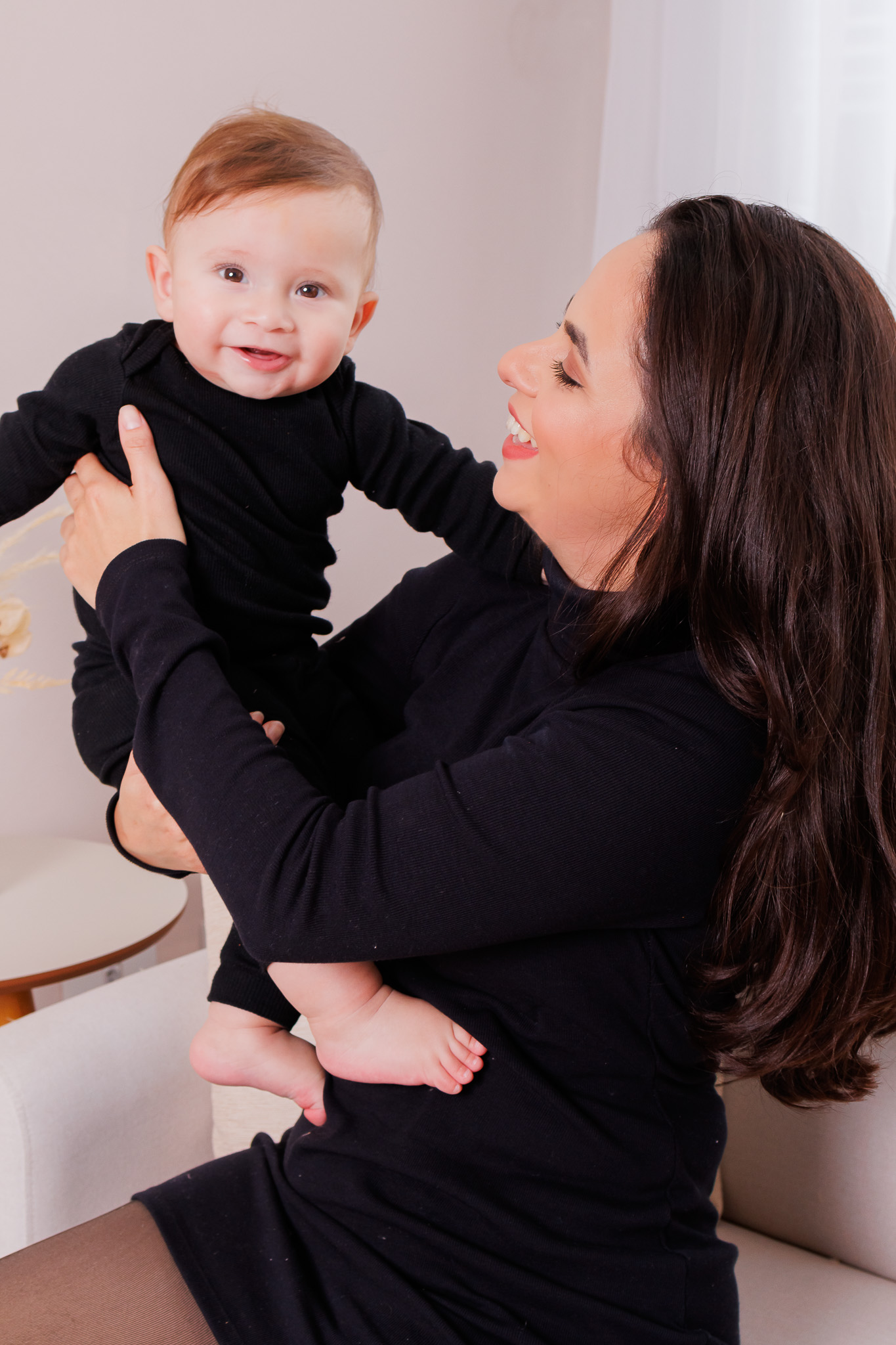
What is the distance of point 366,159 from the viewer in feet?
7.88

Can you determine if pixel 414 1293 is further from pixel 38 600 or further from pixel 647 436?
pixel 38 600

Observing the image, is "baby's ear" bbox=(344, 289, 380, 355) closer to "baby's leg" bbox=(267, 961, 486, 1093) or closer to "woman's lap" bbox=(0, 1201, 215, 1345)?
"baby's leg" bbox=(267, 961, 486, 1093)

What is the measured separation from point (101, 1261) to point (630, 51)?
2.69 meters

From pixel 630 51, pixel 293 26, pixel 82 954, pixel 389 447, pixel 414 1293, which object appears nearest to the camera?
pixel 414 1293

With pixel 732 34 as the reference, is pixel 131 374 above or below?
below

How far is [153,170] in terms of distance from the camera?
2.02 metres

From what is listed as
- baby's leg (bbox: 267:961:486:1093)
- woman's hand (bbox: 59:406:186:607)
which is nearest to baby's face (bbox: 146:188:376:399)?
woman's hand (bbox: 59:406:186:607)

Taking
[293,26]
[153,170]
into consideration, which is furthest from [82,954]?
[293,26]

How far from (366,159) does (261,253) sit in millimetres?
1511

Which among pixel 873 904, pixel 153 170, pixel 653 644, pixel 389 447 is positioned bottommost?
pixel 873 904

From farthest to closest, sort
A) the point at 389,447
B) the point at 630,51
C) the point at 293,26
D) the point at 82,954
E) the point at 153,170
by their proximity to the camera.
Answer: the point at 630,51, the point at 293,26, the point at 153,170, the point at 82,954, the point at 389,447

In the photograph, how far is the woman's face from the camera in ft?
2.95

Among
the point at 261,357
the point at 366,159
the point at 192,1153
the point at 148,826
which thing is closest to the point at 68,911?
the point at 192,1153

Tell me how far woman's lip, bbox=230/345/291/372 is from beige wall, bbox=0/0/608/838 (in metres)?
1.01
